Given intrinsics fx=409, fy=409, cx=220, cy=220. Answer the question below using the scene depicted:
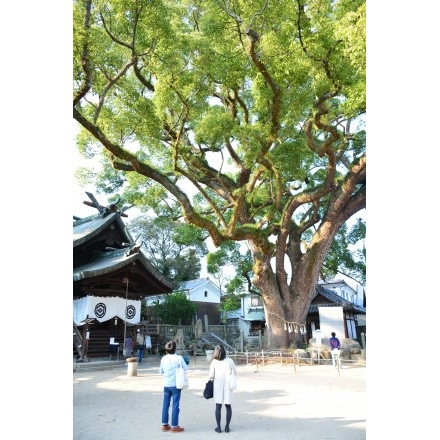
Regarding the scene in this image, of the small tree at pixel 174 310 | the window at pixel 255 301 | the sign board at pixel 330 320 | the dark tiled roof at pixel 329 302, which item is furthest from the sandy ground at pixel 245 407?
the window at pixel 255 301

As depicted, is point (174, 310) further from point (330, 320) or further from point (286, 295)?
point (330, 320)

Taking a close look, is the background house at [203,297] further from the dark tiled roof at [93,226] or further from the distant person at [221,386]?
the distant person at [221,386]

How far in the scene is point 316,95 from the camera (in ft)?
40.8

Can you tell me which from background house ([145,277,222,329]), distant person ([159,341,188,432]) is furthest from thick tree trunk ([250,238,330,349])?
background house ([145,277,222,329])

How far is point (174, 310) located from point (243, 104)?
45.1 feet

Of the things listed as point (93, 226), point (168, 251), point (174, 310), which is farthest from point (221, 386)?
point (168, 251)

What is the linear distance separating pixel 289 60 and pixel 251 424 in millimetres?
9097

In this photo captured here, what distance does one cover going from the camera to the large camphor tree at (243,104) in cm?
1061

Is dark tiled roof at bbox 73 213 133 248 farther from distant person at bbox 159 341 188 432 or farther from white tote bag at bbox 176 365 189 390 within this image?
white tote bag at bbox 176 365 189 390
